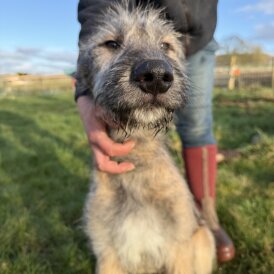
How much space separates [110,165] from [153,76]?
873 mm

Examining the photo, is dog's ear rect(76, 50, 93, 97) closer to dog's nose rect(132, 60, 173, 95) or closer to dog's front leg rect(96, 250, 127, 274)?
dog's nose rect(132, 60, 173, 95)

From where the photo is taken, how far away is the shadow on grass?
361cm

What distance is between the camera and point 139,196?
293 cm

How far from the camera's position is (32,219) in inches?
172

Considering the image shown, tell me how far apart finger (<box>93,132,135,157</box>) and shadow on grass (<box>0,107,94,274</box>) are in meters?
1.10

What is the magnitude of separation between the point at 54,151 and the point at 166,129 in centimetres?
458

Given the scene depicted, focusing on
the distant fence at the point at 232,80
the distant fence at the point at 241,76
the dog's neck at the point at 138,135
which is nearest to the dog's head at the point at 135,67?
the dog's neck at the point at 138,135

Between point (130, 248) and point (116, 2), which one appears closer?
point (130, 248)

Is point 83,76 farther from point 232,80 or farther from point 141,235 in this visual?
point 232,80

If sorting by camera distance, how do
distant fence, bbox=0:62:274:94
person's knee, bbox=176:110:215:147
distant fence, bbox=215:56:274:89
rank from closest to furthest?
1. person's knee, bbox=176:110:215:147
2. distant fence, bbox=0:62:274:94
3. distant fence, bbox=215:56:274:89

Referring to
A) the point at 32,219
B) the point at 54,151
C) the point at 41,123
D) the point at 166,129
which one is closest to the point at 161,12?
the point at 166,129

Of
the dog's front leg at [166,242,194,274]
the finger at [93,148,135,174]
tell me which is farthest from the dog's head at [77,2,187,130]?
the dog's front leg at [166,242,194,274]

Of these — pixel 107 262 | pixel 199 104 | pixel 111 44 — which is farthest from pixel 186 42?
pixel 107 262

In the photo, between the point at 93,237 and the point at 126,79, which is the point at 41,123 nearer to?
the point at 93,237
